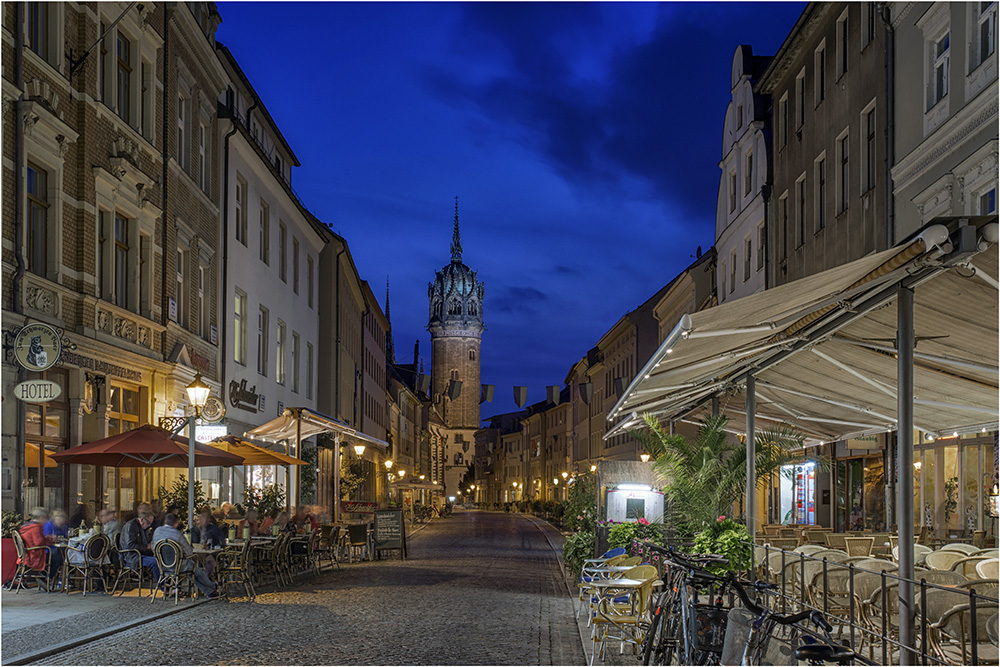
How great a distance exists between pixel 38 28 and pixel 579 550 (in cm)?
1319

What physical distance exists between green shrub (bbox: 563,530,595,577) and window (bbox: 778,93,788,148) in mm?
14679

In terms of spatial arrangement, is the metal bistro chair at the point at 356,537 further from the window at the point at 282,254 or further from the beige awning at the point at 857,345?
the window at the point at 282,254

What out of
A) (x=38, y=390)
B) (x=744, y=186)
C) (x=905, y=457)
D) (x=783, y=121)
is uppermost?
(x=783, y=121)

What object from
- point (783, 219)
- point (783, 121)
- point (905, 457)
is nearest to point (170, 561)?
point (905, 457)

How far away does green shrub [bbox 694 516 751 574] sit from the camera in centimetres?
1312

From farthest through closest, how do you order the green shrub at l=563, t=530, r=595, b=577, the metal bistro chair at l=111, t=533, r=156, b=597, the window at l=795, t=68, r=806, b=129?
the window at l=795, t=68, r=806, b=129, the green shrub at l=563, t=530, r=595, b=577, the metal bistro chair at l=111, t=533, r=156, b=597

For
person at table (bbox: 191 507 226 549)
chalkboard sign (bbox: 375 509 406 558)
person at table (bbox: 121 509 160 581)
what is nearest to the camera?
person at table (bbox: 121 509 160 581)

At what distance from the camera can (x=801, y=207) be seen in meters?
29.8

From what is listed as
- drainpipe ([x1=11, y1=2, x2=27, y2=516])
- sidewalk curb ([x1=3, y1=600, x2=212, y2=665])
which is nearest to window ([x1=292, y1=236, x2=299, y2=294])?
drainpipe ([x1=11, y1=2, x2=27, y2=516])

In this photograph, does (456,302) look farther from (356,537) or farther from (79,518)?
(79,518)

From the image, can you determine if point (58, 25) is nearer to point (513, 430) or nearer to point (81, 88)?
point (81, 88)

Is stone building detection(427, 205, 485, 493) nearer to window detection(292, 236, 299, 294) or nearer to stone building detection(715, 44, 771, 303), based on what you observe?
window detection(292, 236, 299, 294)

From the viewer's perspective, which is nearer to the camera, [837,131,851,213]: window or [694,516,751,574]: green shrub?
[694,516,751,574]: green shrub

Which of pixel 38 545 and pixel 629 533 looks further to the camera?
pixel 629 533
